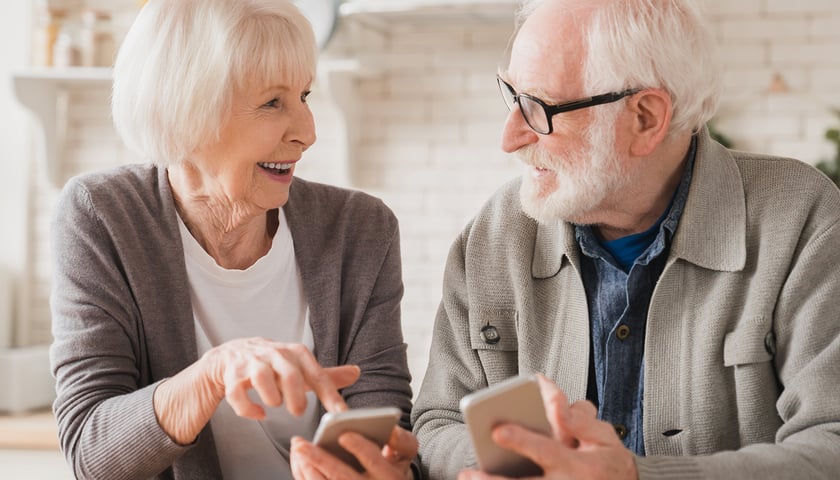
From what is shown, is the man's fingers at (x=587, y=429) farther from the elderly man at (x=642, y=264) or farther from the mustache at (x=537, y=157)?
the mustache at (x=537, y=157)

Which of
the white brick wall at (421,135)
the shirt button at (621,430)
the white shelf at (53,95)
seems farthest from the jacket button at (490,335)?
the white shelf at (53,95)

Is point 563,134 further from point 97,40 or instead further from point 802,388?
point 97,40

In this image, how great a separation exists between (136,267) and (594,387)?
2.68 ft

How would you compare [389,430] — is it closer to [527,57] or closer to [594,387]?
[594,387]

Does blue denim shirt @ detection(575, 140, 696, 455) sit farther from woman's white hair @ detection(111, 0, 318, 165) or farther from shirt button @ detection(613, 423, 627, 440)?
woman's white hair @ detection(111, 0, 318, 165)

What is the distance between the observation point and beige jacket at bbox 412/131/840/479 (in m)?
1.44

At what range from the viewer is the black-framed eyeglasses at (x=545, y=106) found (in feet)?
5.25

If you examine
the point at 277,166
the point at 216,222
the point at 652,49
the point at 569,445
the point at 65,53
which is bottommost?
the point at 569,445

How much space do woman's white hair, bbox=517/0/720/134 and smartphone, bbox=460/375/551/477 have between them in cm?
64

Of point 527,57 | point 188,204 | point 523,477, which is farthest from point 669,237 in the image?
point 188,204

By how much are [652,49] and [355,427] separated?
0.82 meters

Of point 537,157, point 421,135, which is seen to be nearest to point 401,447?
point 537,157

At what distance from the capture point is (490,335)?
1.70 metres

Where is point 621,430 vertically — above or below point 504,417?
below
